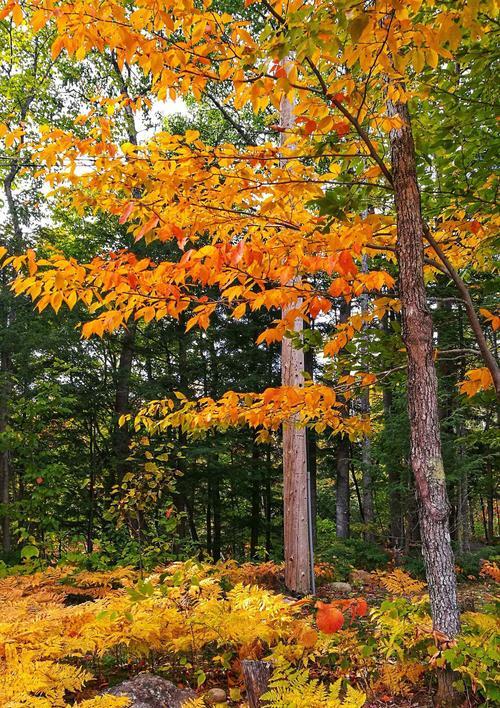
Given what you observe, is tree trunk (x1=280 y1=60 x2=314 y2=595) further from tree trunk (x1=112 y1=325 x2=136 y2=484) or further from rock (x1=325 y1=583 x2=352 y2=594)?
tree trunk (x1=112 y1=325 x2=136 y2=484)

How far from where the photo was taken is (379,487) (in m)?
10.6

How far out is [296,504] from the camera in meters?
6.17

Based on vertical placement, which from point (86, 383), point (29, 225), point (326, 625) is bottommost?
point (326, 625)

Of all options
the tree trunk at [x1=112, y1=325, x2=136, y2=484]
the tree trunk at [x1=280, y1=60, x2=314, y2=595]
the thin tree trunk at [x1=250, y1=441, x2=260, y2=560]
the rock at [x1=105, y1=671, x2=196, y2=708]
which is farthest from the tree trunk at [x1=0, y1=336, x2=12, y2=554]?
the rock at [x1=105, y1=671, x2=196, y2=708]

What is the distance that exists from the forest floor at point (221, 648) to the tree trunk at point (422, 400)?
0.24 meters

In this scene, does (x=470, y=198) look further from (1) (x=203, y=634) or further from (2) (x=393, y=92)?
(1) (x=203, y=634)

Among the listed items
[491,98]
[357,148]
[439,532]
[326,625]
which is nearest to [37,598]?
[326,625]

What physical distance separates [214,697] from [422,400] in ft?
6.95

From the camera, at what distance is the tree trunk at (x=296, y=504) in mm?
6094

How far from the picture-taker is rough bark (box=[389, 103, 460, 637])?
2.35 meters

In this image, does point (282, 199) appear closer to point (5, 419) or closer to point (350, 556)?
point (5, 419)

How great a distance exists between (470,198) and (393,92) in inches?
39.2

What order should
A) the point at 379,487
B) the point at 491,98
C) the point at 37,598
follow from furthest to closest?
the point at 379,487 → the point at 37,598 → the point at 491,98

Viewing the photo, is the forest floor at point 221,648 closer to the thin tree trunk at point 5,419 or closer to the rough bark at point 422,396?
the rough bark at point 422,396
